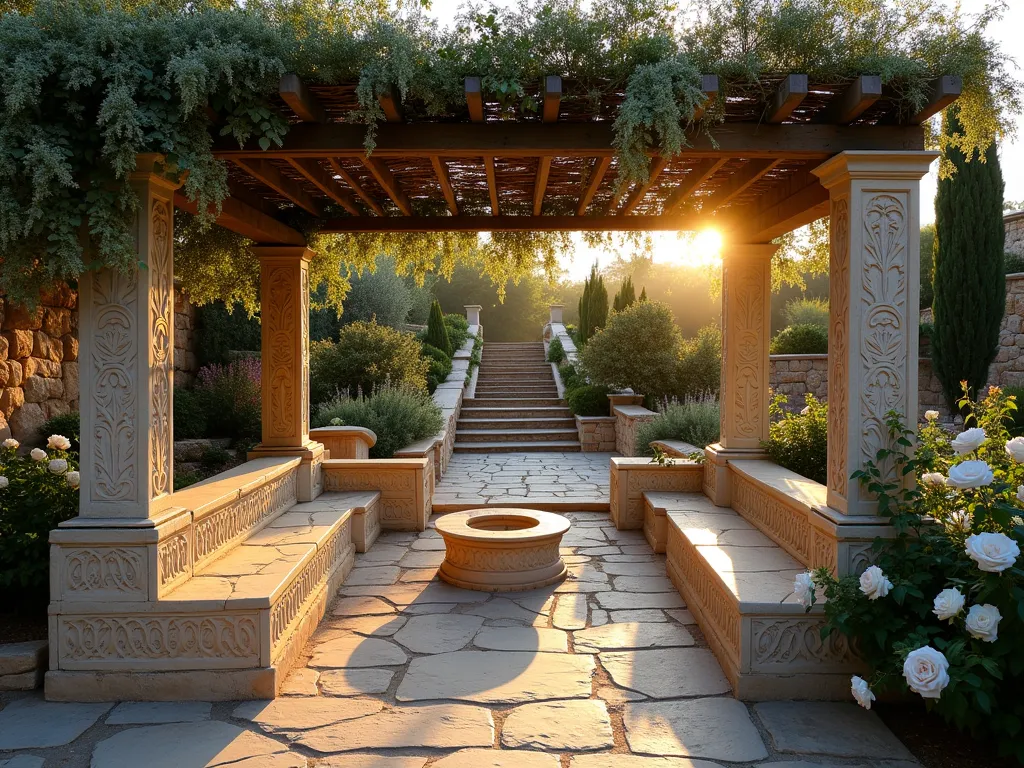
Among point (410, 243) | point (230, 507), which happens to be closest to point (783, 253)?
point (410, 243)

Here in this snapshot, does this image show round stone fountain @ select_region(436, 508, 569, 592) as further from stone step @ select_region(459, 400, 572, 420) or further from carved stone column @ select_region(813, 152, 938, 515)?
stone step @ select_region(459, 400, 572, 420)

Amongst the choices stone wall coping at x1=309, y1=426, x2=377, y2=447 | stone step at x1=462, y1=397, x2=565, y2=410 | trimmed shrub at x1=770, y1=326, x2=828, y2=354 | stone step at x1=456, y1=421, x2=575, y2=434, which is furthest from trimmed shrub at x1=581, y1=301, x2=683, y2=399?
stone wall coping at x1=309, y1=426, x2=377, y2=447

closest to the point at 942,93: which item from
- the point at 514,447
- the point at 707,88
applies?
the point at 707,88

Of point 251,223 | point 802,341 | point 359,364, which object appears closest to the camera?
point 251,223

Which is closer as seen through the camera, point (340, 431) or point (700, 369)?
point (340, 431)

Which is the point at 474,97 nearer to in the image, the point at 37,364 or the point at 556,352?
the point at 37,364

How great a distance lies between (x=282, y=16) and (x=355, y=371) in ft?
24.6

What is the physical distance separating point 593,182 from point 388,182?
4.30 ft

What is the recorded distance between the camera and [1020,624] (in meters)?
2.63

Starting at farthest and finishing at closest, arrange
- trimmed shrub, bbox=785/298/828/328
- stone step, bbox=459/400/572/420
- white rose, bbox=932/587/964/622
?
trimmed shrub, bbox=785/298/828/328
stone step, bbox=459/400/572/420
white rose, bbox=932/587/964/622

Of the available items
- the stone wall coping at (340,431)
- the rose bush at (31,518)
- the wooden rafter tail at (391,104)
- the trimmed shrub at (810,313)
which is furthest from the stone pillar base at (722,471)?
the trimmed shrub at (810,313)

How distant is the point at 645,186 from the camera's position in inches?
A: 174

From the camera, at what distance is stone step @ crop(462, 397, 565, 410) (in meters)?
13.7

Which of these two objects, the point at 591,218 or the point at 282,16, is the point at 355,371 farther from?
the point at 282,16
